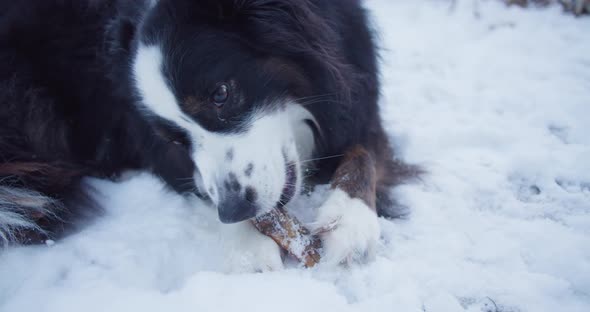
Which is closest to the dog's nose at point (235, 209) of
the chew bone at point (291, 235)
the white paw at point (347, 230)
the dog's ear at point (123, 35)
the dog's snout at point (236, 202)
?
the dog's snout at point (236, 202)

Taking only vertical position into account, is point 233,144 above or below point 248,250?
above

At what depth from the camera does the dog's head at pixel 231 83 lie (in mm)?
1600

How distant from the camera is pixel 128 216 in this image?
203cm

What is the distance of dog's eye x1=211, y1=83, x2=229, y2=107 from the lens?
1.63 metres

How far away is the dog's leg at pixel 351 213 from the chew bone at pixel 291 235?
0.05m

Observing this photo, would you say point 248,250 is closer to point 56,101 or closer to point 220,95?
point 220,95

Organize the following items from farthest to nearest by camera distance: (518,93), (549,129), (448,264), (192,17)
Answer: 1. (518,93)
2. (549,129)
3. (192,17)
4. (448,264)

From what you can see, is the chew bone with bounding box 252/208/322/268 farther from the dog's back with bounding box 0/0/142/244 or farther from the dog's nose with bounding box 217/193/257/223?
the dog's back with bounding box 0/0/142/244

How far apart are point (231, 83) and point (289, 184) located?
492 mm

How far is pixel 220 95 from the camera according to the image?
1.64 meters

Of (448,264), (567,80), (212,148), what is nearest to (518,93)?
(567,80)

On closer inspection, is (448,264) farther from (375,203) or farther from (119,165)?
(119,165)

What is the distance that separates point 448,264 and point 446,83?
198 centimetres

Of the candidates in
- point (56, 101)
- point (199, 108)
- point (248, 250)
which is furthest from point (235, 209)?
point (56, 101)
